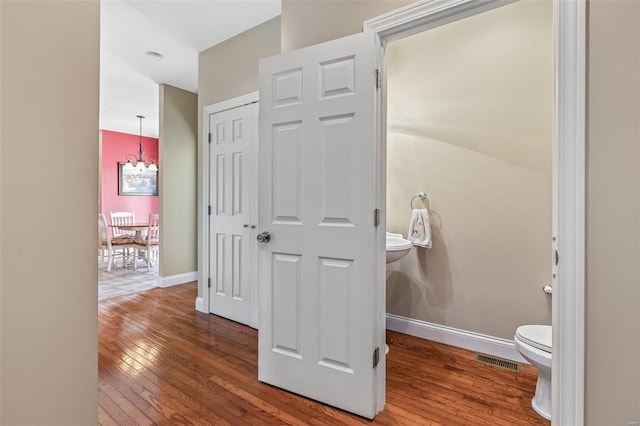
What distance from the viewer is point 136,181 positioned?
7500mm

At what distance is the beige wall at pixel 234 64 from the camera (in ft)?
9.86

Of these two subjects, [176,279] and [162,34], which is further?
[176,279]

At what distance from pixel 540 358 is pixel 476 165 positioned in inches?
54.6

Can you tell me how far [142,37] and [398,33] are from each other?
2.73m

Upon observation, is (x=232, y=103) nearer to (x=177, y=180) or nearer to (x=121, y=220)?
(x=177, y=180)

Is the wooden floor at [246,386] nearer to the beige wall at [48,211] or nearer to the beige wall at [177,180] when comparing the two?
the beige wall at [48,211]

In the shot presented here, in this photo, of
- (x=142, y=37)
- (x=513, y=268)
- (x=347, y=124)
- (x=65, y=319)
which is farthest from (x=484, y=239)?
(x=142, y=37)

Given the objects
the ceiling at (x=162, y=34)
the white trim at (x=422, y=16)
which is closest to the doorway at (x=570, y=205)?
the white trim at (x=422, y=16)

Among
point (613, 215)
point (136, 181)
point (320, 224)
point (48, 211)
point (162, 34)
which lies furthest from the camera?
point (136, 181)

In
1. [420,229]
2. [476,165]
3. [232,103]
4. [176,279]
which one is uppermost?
[232,103]

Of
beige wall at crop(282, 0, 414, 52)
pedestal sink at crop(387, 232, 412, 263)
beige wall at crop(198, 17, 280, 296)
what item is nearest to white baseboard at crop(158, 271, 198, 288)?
beige wall at crop(198, 17, 280, 296)

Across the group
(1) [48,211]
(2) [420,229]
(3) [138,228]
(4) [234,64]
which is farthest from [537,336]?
(3) [138,228]

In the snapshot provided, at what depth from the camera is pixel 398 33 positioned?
→ 168cm

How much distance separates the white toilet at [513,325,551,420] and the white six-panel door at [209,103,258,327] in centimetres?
217
